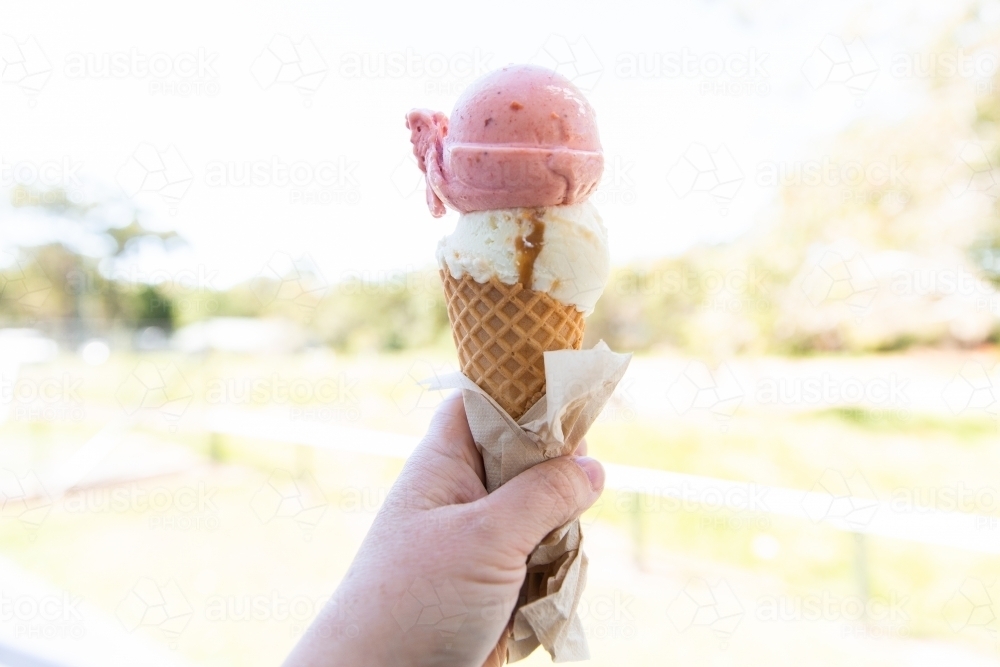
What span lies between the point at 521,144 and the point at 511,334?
26 cm

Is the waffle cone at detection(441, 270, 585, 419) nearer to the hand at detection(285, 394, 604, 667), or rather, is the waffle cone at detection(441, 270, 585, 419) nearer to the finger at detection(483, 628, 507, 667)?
the hand at detection(285, 394, 604, 667)

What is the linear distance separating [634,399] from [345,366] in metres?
2.18

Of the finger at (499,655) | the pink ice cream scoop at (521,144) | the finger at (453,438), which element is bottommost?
the finger at (499,655)

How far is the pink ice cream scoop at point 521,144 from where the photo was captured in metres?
0.78

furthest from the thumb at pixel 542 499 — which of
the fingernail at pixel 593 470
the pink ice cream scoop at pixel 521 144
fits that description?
the pink ice cream scoop at pixel 521 144

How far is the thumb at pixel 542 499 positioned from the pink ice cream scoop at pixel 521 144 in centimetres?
35

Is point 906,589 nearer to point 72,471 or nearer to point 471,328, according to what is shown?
point 471,328

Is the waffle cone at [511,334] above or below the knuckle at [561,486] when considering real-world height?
above

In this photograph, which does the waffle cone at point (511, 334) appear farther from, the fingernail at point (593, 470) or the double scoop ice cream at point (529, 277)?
the fingernail at point (593, 470)

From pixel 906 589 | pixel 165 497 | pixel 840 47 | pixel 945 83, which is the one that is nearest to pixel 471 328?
pixel 840 47

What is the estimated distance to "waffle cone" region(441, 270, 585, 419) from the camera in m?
0.84

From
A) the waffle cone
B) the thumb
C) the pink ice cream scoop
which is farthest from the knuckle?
the pink ice cream scoop

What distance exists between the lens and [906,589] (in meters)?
2.94

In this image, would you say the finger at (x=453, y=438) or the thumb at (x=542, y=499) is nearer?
the thumb at (x=542, y=499)
